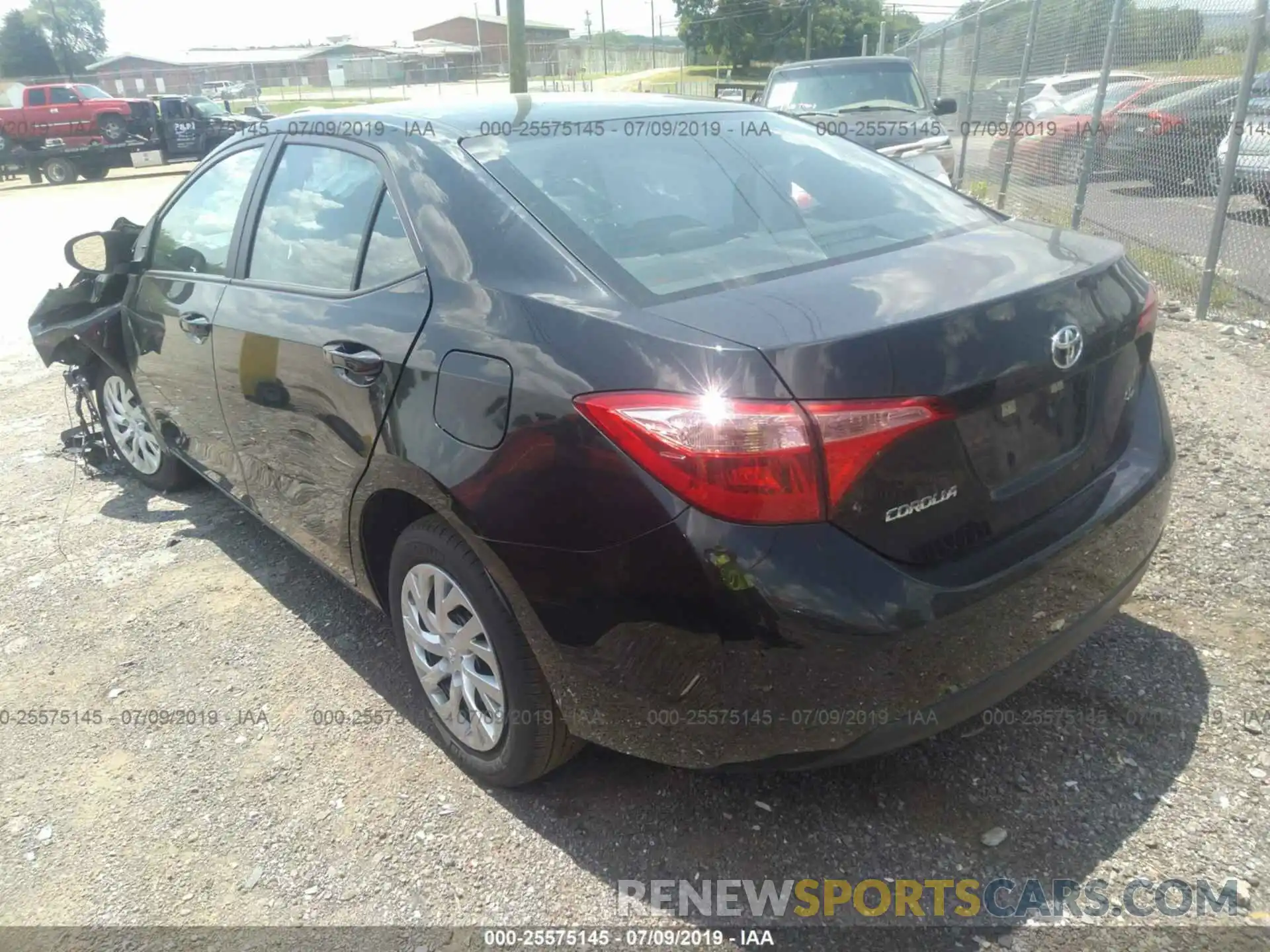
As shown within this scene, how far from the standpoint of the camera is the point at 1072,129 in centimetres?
960

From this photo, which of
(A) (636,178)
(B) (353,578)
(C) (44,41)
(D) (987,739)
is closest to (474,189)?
(A) (636,178)

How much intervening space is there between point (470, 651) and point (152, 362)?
2394 mm

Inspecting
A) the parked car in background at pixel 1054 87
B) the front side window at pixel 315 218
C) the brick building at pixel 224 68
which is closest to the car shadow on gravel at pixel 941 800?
the front side window at pixel 315 218

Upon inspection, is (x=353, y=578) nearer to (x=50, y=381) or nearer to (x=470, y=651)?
(x=470, y=651)

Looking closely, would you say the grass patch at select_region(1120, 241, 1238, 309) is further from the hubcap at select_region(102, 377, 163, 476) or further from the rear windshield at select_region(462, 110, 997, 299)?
the hubcap at select_region(102, 377, 163, 476)

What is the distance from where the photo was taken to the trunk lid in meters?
1.86

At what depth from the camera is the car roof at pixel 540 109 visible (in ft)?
9.25

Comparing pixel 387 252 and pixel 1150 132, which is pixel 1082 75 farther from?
pixel 387 252

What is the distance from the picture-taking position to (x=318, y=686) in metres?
3.16

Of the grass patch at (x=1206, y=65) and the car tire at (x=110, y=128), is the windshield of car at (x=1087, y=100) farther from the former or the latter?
the car tire at (x=110, y=128)

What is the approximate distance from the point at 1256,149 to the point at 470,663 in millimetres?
7190

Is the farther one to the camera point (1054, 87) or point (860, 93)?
point (1054, 87)

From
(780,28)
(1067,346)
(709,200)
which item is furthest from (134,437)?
(780,28)

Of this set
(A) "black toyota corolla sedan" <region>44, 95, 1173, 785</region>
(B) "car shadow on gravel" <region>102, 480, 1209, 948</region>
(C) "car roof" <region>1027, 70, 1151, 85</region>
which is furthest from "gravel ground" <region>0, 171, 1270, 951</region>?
(C) "car roof" <region>1027, 70, 1151, 85</region>
